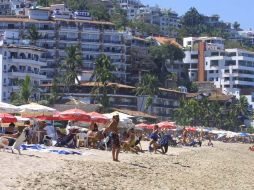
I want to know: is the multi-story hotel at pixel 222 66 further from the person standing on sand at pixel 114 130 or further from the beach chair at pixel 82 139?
the person standing on sand at pixel 114 130

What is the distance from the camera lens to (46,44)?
109 meters

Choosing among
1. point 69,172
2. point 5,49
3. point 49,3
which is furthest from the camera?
point 49,3

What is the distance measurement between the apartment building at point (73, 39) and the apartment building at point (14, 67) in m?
15.5

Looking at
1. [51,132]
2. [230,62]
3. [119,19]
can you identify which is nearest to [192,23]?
[119,19]

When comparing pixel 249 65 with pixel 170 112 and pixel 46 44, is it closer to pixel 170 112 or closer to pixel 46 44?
pixel 170 112

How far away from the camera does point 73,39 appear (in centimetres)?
11181

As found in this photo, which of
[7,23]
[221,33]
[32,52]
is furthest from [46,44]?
[221,33]

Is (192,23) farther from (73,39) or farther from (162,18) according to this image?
(73,39)

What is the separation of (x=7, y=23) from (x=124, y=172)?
91.3 m

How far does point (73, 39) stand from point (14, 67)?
26361mm

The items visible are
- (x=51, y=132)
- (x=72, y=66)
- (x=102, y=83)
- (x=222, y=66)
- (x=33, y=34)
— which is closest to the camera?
(x=51, y=132)

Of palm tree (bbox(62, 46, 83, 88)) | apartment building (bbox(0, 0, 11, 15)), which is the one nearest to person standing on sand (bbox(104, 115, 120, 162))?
palm tree (bbox(62, 46, 83, 88))

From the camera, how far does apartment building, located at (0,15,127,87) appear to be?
10769 cm

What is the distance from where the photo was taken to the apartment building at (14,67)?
8512cm
